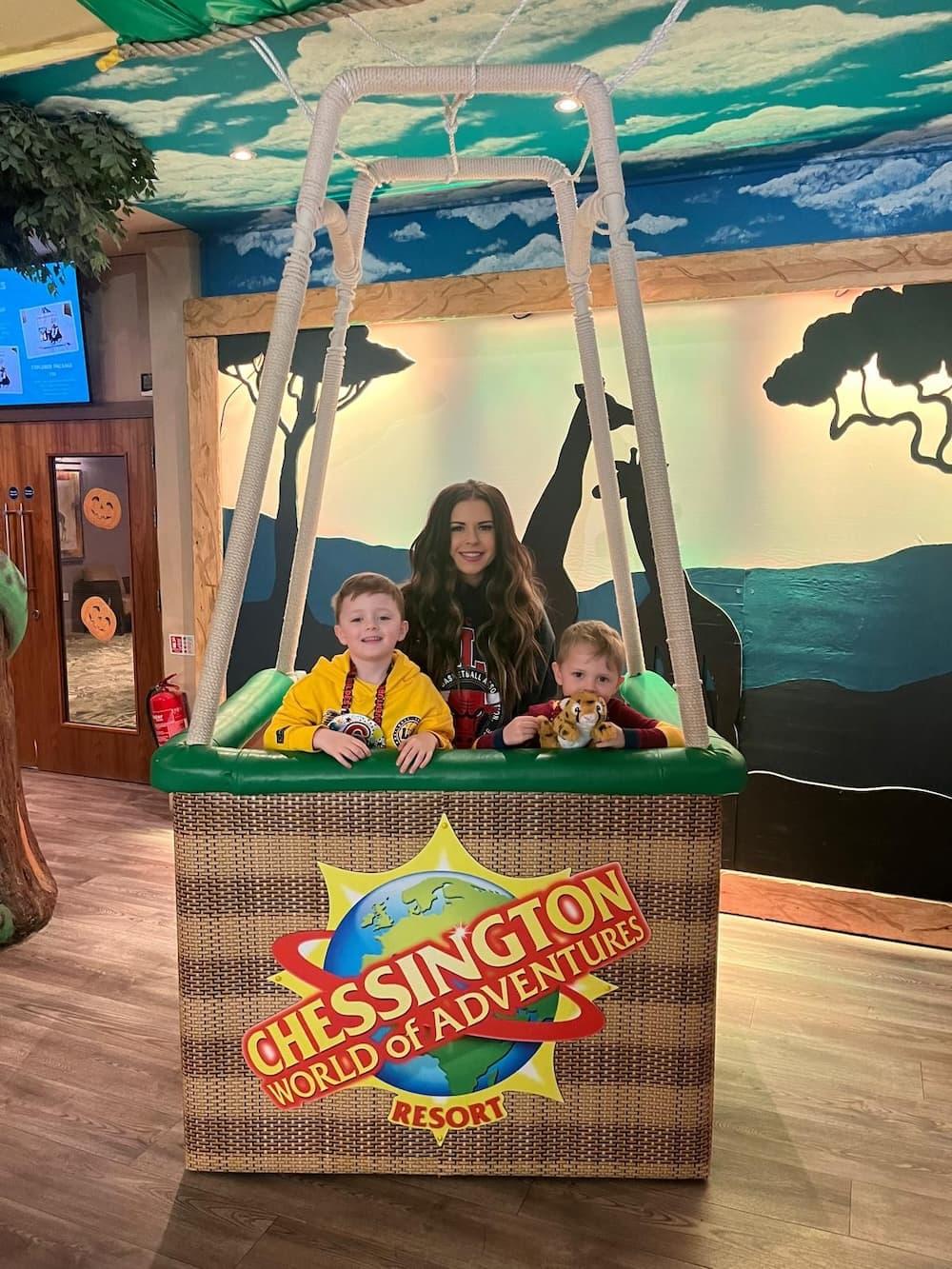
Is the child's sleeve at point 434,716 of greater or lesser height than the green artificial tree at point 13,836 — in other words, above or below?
above

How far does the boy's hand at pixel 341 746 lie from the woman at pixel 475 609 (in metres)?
0.58

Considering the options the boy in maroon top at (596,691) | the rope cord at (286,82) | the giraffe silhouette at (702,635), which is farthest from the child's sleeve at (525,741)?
the giraffe silhouette at (702,635)

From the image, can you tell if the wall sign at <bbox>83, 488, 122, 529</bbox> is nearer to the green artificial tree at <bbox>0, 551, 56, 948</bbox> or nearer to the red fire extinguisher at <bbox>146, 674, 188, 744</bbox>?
the red fire extinguisher at <bbox>146, 674, 188, 744</bbox>

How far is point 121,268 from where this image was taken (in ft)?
14.4

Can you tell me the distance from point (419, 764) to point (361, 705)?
28 centimetres

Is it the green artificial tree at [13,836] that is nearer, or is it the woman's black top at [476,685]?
the woman's black top at [476,685]

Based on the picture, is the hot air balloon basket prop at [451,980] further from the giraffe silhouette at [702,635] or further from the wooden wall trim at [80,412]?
the wooden wall trim at [80,412]

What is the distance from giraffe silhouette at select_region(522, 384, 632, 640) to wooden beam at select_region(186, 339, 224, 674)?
1.46m

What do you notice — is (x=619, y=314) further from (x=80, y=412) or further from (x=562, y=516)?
(x=80, y=412)

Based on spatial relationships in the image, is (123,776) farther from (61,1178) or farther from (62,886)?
(61,1178)

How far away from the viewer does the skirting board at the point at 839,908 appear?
3189mm

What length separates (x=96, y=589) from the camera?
15.5ft

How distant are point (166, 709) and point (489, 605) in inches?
94.6

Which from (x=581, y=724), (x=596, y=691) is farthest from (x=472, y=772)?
(x=596, y=691)
